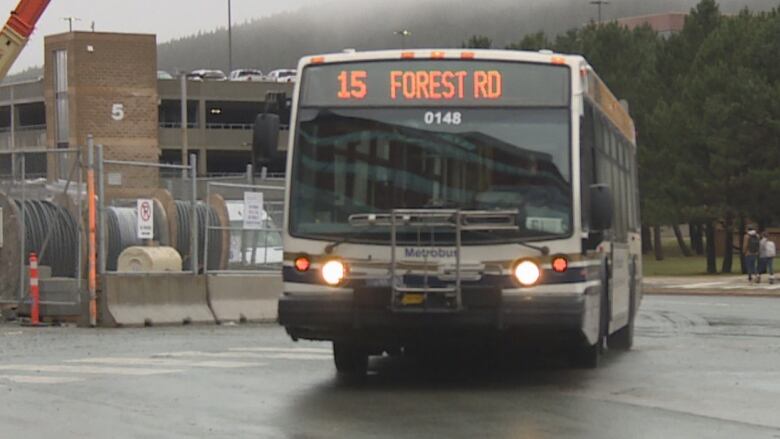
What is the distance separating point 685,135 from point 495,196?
1841 inches

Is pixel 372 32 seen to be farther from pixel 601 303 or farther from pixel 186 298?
pixel 601 303

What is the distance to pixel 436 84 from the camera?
13.8 meters

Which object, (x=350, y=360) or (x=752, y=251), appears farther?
(x=752, y=251)

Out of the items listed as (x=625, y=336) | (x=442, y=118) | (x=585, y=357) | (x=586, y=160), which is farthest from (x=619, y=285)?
(x=442, y=118)

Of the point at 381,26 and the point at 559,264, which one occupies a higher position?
the point at 381,26

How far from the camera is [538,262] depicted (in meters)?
13.2

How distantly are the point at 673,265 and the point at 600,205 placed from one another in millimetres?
59195

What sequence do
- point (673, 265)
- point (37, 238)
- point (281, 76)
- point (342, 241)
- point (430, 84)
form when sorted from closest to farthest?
point (342, 241) → point (430, 84) → point (37, 238) → point (673, 265) → point (281, 76)

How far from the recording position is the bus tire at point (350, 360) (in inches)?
579

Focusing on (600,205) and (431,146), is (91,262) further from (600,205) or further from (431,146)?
(600,205)

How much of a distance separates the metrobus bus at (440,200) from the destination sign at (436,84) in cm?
1

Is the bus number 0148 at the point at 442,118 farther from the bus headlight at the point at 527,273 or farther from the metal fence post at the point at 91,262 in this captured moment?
the metal fence post at the point at 91,262

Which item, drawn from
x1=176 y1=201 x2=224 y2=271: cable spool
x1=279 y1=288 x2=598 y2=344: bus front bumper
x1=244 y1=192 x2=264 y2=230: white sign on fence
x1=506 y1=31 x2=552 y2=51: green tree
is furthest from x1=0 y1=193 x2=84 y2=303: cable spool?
x1=506 y1=31 x2=552 y2=51: green tree

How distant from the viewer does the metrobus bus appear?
1315 cm
